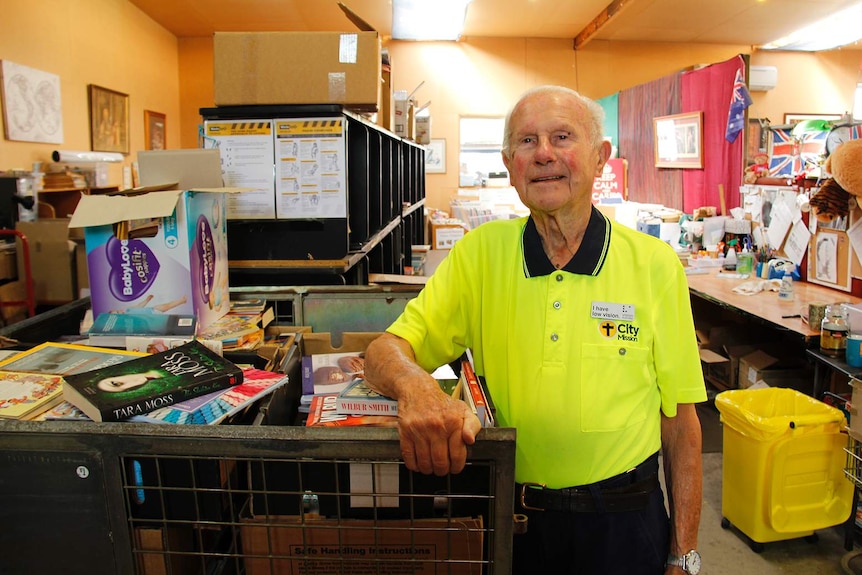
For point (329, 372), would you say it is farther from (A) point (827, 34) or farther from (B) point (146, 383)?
(A) point (827, 34)

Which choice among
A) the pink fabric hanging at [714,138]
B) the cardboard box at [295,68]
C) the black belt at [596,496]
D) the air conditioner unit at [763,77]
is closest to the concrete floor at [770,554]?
the black belt at [596,496]

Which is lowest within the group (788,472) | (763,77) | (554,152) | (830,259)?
(788,472)

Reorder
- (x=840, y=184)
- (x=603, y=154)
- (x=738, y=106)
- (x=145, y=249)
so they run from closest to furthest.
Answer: (x=603, y=154) < (x=145, y=249) < (x=840, y=184) < (x=738, y=106)

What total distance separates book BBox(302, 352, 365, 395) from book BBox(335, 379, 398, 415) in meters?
0.57

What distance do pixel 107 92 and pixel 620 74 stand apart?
24.2 feet

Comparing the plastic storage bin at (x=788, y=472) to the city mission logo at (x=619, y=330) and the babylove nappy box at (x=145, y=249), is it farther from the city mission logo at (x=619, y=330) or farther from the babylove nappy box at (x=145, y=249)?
the babylove nappy box at (x=145, y=249)

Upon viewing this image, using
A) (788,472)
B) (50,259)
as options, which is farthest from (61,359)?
(50,259)

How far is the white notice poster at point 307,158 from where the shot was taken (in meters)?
2.48

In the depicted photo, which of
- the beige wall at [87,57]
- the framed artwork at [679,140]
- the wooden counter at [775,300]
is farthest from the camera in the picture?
the framed artwork at [679,140]

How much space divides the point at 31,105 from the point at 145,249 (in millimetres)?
5210

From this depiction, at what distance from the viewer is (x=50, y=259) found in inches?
208

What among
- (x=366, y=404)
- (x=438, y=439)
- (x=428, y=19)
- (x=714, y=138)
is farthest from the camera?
(x=428, y=19)

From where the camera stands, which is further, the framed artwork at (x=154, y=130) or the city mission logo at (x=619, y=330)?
the framed artwork at (x=154, y=130)

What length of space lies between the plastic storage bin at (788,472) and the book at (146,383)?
2247 millimetres
